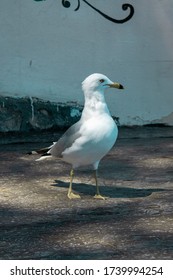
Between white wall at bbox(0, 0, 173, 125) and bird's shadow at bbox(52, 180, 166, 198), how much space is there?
129 inches

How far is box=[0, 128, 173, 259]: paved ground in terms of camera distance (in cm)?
477

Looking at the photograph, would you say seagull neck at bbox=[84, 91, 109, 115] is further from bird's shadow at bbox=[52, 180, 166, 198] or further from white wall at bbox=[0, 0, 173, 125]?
white wall at bbox=[0, 0, 173, 125]

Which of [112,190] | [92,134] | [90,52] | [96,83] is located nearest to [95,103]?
[96,83]

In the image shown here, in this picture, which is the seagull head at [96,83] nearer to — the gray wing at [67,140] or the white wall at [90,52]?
the gray wing at [67,140]

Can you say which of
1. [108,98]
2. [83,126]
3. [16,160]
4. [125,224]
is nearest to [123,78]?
[108,98]

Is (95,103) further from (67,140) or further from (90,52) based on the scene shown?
(90,52)

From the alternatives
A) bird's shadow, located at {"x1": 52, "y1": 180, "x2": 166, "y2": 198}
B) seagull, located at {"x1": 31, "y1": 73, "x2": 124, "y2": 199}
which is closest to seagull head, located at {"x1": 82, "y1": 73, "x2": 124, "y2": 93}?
seagull, located at {"x1": 31, "y1": 73, "x2": 124, "y2": 199}

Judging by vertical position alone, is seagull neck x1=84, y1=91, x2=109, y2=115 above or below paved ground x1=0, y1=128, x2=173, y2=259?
above

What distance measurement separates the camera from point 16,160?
25.9 feet

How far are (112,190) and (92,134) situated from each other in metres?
0.82

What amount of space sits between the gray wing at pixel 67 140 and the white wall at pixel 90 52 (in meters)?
3.46

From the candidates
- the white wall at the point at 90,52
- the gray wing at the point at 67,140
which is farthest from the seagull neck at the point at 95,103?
the white wall at the point at 90,52

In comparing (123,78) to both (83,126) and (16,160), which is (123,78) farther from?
(83,126)

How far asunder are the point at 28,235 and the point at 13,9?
5.19m
